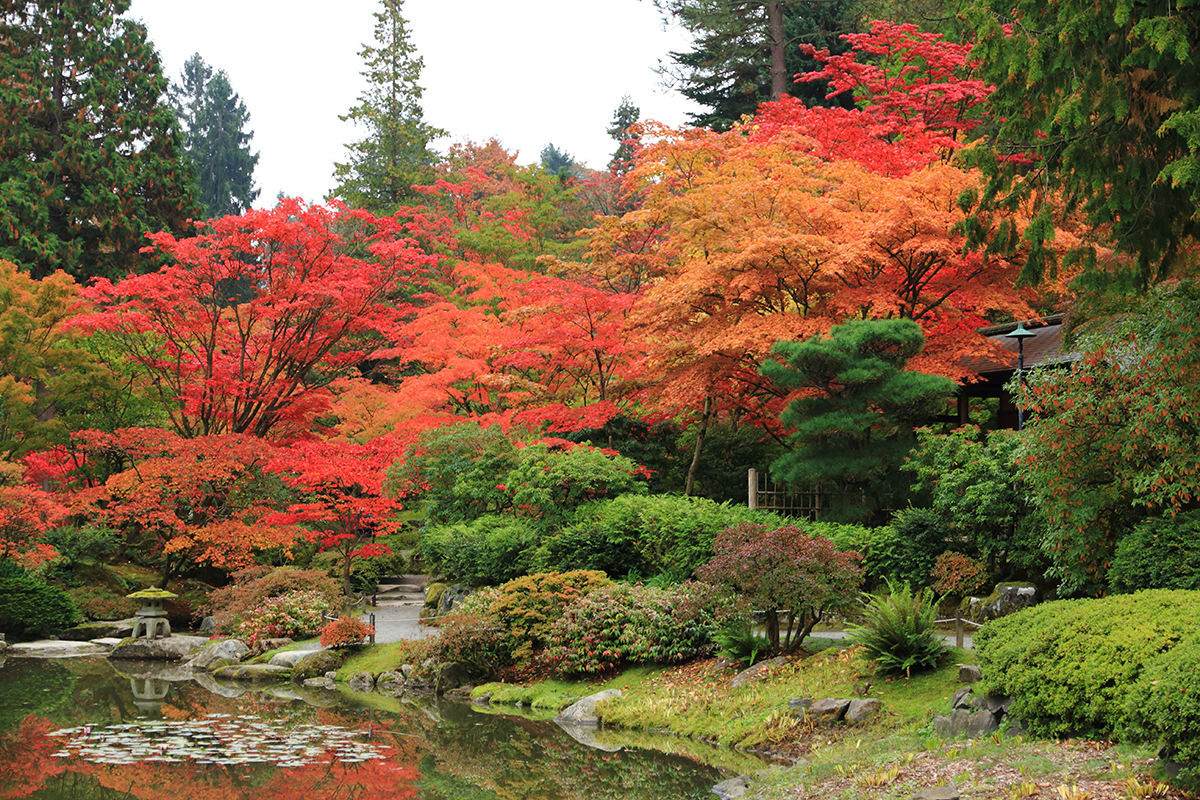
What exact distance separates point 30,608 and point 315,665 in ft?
Result: 20.4

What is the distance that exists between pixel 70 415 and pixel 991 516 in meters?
17.9

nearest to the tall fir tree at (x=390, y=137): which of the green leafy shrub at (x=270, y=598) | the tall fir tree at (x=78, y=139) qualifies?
the tall fir tree at (x=78, y=139)

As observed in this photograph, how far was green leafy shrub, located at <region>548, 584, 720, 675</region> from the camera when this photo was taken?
37.5 feet

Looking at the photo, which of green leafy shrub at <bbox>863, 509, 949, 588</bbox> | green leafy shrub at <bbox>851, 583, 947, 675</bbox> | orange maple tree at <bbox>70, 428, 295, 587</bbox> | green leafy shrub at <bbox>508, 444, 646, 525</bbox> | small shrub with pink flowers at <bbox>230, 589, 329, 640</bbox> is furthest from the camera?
orange maple tree at <bbox>70, 428, 295, 587</bbox>

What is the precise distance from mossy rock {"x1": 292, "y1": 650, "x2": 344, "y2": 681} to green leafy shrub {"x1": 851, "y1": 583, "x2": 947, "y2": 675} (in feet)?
26.1

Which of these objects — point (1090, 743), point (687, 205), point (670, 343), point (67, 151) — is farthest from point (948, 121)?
point (67, 151)

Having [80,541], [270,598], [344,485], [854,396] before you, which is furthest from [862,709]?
[80,541]

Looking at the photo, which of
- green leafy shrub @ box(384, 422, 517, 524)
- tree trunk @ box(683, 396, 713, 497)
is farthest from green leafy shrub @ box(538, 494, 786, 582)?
green leafy shrub @ box(384, 422, 517, 524)

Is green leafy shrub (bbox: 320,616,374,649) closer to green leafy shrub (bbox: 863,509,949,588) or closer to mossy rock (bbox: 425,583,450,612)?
mossy rock (bbox: 425,583,450,612)

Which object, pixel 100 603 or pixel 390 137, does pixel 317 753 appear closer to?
pixel 100 603

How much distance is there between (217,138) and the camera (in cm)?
5428

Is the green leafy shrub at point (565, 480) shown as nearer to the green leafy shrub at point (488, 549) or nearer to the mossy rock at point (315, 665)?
the green leafy shrub at point (488, 549)

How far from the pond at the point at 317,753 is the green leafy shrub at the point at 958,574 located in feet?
12.6

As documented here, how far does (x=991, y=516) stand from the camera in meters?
10.8
